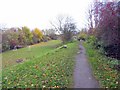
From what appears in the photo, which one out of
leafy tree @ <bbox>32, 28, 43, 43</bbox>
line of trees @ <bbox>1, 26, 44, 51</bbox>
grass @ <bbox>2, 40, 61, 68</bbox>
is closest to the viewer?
grass @ <bbox>2, 40, 61, 68</bbox>

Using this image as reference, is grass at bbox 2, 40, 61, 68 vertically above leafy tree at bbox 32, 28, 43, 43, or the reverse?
leafy tree at bbox 32, 28, 43, 43

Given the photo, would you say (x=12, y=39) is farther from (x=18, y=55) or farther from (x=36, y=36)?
(x=36, y=36)

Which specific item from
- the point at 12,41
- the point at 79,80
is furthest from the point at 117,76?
the point at 12,41

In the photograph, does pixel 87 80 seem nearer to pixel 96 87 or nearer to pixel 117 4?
pixel 96 87

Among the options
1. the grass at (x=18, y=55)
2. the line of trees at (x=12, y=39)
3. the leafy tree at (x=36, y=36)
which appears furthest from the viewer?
the leafy tree at (x=36, y=36)

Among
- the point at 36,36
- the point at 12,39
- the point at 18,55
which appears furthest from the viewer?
the point at 36,36

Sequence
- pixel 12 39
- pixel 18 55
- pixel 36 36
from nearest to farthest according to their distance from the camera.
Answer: pixel 18 55, pixel 12 39, pixel 36 36

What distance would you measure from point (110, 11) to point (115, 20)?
676mm

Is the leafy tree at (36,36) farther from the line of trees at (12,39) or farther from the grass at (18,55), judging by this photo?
the grass at (18,55)

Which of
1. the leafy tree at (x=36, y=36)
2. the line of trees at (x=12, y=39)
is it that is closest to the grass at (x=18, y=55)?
the line of trees at (x=12, y=39)

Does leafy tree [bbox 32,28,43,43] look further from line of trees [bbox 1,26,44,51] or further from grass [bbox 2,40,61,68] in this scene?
grass [bbox 2,40,61,68]

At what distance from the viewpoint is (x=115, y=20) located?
10625 mm

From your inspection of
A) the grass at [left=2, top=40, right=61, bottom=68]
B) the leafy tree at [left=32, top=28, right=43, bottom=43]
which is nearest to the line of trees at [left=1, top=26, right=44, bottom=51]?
the grass at [left=2, top=40, right=61, bottom=68]

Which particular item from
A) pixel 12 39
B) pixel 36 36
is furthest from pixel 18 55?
pixel 36 36
